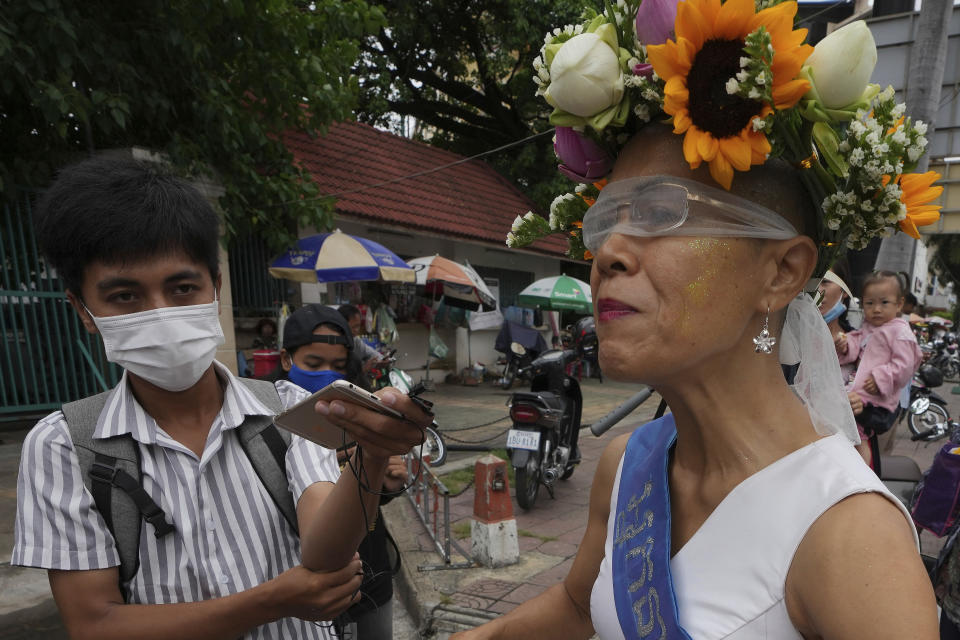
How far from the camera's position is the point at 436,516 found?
167 inches

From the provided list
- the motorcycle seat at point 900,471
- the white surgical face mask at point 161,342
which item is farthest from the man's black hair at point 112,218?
the motorcycle seat at point 900,471

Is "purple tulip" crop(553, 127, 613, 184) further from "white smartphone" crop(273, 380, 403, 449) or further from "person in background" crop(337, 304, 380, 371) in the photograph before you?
"person in background" crop(337, 304, 380, 371)

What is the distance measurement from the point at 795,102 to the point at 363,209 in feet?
29.3

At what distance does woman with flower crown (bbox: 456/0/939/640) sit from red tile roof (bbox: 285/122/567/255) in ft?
27.6

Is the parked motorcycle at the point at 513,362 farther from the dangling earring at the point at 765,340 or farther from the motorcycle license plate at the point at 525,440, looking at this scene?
the dangling earring at the point at 765,340

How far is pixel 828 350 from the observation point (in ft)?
4.19

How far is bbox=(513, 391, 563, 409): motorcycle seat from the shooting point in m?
5.06

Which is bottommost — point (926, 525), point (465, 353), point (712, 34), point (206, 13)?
point (465, 353)

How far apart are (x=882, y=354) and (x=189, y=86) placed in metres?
6.54

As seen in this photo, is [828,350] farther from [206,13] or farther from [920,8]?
[206,13]

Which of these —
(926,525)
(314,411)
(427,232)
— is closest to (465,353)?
(427,232)

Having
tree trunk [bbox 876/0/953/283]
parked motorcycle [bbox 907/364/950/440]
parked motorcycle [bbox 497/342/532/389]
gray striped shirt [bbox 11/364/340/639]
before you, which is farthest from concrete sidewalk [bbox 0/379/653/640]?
tree trunk [bbox 876/0/953/283]

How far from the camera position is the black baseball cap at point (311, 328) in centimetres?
317

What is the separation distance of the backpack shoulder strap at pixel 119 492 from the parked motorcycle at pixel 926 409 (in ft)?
28.0
